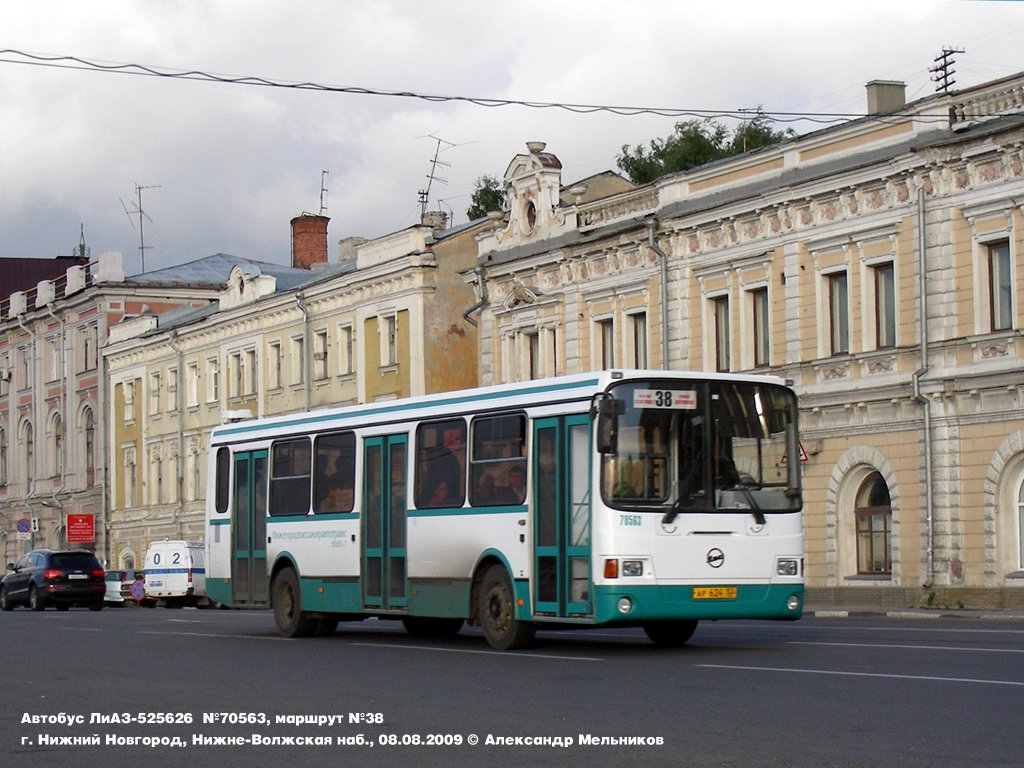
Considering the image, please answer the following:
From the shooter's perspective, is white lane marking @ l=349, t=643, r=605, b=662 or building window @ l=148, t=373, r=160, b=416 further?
building window @ l=148, t=373, r=160, b=416

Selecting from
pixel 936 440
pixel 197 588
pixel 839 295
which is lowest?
pixel 197 588

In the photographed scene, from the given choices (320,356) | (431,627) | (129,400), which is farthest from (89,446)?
(431,627)

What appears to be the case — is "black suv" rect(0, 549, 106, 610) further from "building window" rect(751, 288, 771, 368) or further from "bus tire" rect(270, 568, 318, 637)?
"bus tire" rect(270, 568, 318, 637)

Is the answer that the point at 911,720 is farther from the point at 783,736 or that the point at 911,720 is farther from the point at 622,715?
the point at 622,715

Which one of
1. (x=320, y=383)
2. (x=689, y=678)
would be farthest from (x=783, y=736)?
(x=320, y=383)

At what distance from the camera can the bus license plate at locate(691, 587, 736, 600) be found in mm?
18453

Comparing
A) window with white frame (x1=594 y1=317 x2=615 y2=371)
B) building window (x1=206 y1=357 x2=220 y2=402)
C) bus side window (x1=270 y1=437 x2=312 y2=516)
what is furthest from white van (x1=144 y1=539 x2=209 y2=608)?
bus side window (x1=270 y1=437 x2=312 y2=516)

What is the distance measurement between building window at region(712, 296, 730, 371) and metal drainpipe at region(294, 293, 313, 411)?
65.6 ft

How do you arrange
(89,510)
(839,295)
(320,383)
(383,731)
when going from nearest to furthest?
1. (383,731)
2. (839,295)
3. (320,383)
4. (89,510)

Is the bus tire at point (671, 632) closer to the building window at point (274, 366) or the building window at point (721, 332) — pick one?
the building window at point (721, 332)

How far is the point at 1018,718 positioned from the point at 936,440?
77.2 feet

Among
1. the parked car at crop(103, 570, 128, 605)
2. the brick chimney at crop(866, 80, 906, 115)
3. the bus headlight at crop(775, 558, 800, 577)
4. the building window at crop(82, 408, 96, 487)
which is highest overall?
the brick chimney at crop(866, 80, 906, 115)

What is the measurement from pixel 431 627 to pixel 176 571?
29.0 metres

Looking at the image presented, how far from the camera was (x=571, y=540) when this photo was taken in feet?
61.1
